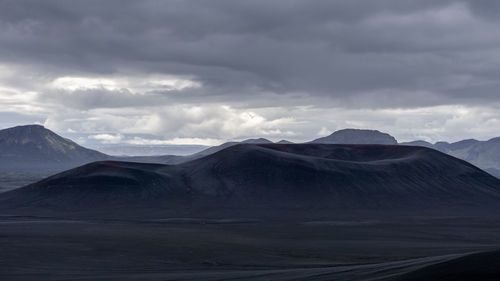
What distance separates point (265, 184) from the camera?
394ft

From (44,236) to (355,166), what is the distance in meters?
87.7

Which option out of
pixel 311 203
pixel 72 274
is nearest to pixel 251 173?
pixel 311 203

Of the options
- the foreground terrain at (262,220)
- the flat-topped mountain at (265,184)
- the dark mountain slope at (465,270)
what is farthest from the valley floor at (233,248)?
the flat-topped mountain at (265,184)

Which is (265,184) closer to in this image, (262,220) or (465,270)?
(262,220)

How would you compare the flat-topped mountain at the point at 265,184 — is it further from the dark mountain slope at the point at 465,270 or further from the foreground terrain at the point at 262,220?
the dark mountain slope at the point at 465,270

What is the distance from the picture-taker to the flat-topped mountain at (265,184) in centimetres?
10756

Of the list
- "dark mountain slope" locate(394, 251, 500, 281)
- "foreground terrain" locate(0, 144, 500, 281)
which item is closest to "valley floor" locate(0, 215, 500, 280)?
"foreground terrain" locate(0, 144, 500, 281)

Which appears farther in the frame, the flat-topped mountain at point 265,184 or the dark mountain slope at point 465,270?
the flat-topped mountain at point 265,184

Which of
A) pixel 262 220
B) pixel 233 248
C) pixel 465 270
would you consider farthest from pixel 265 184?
pixel 465 270

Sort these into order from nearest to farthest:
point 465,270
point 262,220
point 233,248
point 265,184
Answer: point 465,270, point 233,248, point 262,220, point 265,184

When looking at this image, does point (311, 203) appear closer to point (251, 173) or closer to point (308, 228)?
point (251, 173)

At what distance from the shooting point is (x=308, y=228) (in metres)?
72.9

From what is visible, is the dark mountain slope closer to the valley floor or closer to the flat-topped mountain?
the valley floor

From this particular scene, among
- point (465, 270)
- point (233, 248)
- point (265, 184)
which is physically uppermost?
point (265, 184)
